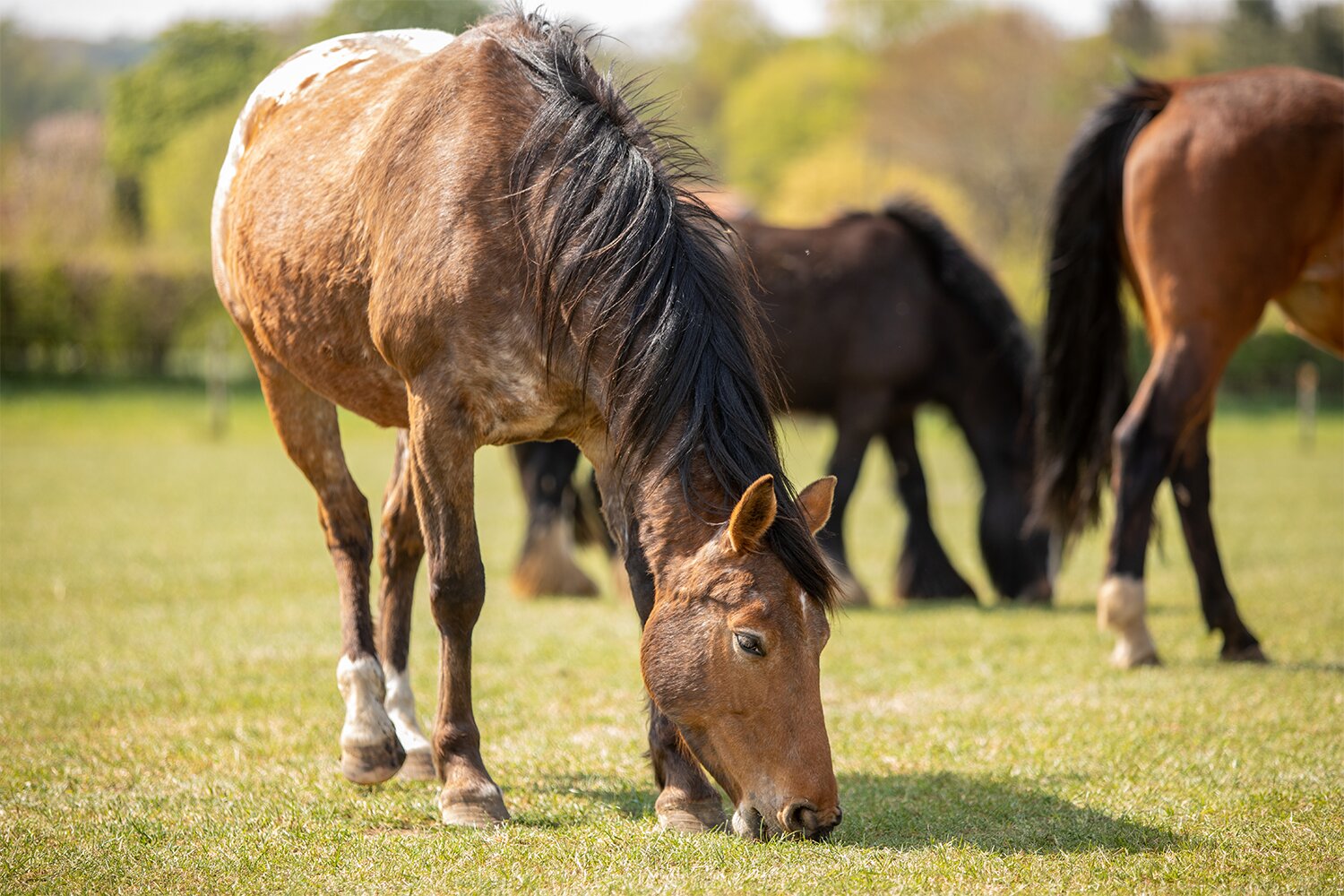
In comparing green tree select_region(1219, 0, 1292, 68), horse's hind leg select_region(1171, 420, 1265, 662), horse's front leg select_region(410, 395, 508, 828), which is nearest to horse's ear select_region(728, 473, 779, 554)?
horse's front leg select_region(410, 395, 508, 828)

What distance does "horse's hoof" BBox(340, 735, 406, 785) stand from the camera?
4.14m

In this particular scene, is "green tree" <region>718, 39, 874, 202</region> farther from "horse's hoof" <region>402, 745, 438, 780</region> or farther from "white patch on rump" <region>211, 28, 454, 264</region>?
"horse's hoof" <region>402, 745, 438, 780</region>

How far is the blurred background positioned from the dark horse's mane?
33.1 feet

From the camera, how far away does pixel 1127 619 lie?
6.11 metres

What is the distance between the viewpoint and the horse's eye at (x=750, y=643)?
322 centimetres

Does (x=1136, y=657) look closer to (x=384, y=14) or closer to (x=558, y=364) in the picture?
(x=558, y=364)

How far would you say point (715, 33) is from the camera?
64875 mm

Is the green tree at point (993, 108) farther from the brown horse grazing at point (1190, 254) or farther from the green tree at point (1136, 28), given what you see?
the brown horse grazing at point (1190, 254)

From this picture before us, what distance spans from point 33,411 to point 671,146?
2367 cm

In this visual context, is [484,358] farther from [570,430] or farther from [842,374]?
[842,374]

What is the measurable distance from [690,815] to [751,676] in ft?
2.02

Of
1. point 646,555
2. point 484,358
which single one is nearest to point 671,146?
point 484,358

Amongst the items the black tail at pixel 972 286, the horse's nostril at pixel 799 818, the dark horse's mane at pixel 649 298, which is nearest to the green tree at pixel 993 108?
the black tail at pixel 972 286

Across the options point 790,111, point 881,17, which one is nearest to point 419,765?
point 790,111
